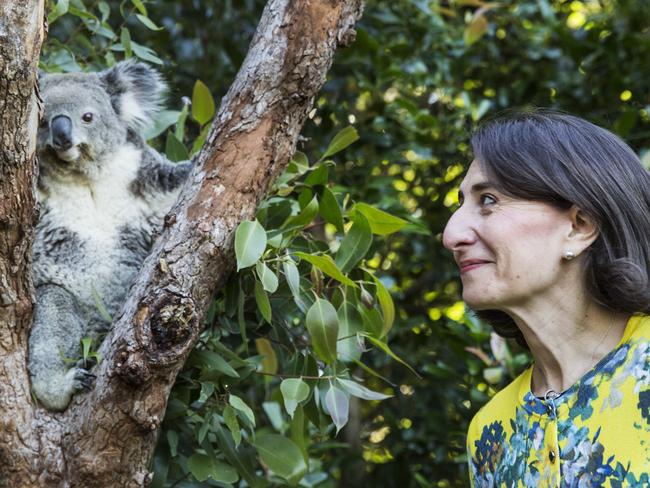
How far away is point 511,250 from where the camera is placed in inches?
74.9

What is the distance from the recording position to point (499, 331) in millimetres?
2295

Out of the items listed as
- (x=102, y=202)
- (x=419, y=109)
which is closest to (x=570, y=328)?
(x=102, y=202)

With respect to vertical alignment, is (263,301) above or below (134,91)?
below

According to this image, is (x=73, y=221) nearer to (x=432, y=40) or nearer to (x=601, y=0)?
(x=432, y=40)

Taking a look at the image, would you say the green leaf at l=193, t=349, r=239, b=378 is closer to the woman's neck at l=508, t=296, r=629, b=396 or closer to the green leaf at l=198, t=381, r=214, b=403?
the green leaf at l=198, t=381, r=214, b=403

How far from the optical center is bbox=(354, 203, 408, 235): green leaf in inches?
96.0

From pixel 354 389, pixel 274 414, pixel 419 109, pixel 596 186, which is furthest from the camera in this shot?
pixel 419 109

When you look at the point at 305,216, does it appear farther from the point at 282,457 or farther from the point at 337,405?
the point at 282,457

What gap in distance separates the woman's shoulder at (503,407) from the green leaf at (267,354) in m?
0.85

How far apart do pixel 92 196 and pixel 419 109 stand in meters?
1.77

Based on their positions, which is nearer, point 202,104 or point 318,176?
point 318,176

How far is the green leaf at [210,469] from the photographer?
2.35m

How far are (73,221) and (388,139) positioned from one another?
1.48 metres

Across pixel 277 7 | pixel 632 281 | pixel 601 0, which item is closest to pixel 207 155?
pixel 277 7
